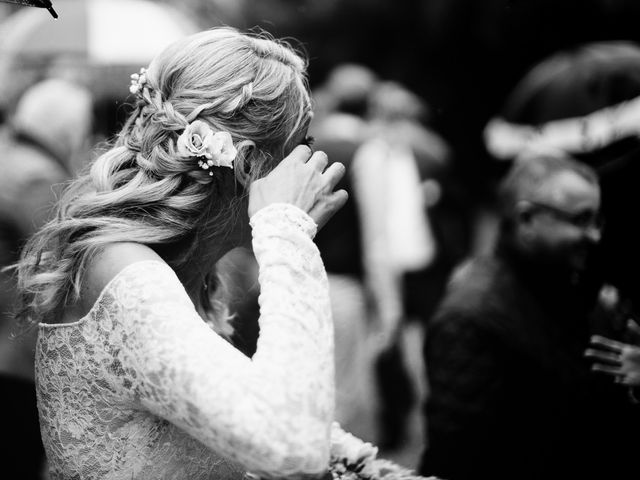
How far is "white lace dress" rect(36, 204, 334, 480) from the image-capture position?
4.01 feet

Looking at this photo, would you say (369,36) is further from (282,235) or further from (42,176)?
(282,235)

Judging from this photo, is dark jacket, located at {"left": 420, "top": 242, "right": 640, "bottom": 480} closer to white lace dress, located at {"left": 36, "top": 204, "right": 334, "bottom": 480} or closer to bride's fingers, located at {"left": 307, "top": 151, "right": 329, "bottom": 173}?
white lace dress, located at {"left": 36, "top": 204, "right": 334, "bottom": 480}

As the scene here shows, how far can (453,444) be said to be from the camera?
2.63 meters

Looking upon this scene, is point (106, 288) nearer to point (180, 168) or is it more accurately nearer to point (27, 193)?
point (180, 168)

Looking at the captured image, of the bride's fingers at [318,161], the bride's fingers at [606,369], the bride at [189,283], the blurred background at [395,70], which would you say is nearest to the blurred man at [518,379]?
the bride's fingers at [606,369]

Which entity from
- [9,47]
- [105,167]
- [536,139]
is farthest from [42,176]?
[536,139]

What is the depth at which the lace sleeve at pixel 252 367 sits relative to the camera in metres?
1.21

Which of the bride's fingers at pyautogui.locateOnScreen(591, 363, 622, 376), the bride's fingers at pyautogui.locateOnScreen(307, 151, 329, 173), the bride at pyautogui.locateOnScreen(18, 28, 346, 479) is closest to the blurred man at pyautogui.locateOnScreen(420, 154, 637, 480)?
the bride's fingers at pyautogui.locateOnScreen(591, 363, 622, 376)

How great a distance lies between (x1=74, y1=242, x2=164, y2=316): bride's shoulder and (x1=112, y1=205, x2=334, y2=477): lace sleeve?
4 cm

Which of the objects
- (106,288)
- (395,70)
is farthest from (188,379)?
(395,70)

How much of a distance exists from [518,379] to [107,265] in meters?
1.74

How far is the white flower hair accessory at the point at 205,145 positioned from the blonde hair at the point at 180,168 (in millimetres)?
28

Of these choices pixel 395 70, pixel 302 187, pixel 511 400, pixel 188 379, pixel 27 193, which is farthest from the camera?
pixel 395 70

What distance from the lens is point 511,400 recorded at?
266 centimetres
